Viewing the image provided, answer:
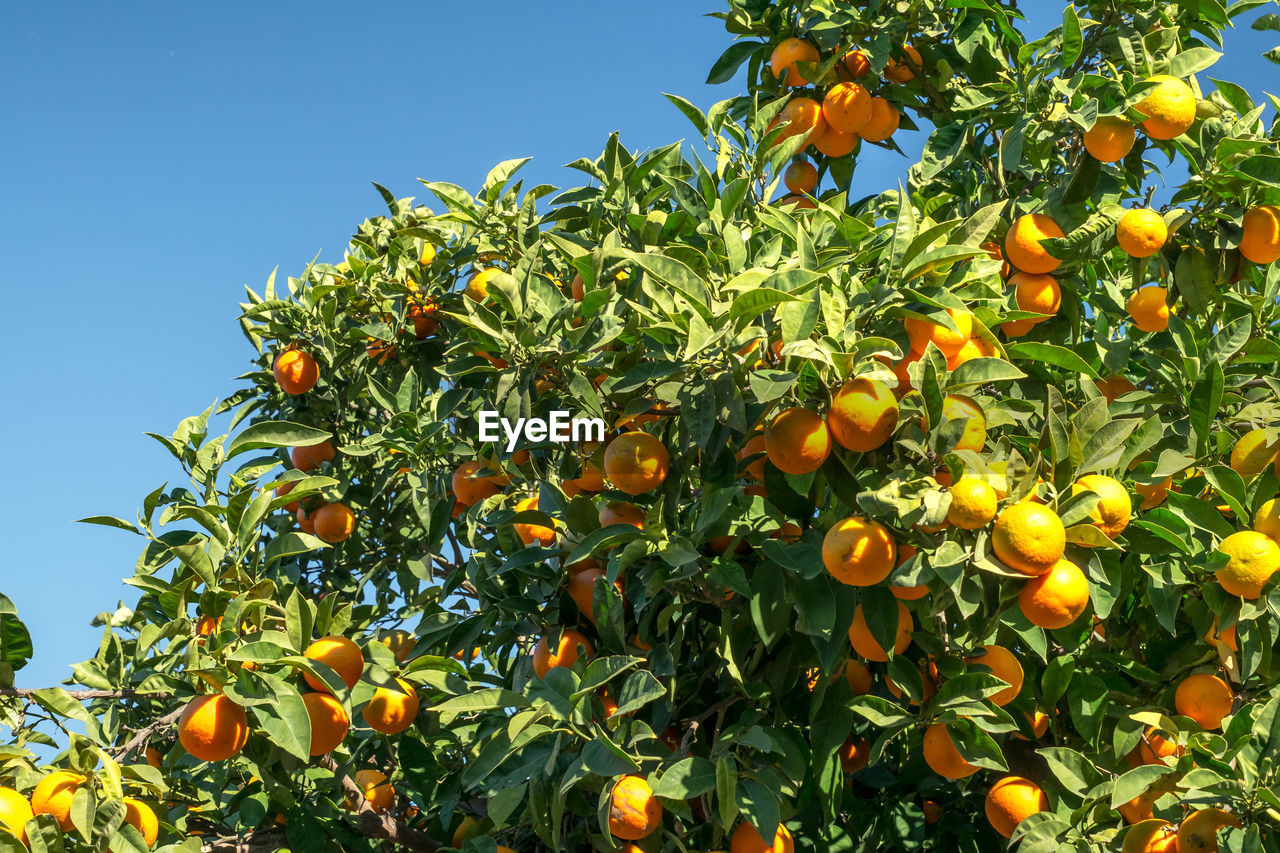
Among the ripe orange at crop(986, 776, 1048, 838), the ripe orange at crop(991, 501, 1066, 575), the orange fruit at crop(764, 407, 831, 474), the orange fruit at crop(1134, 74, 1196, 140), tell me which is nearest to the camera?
the ripe orange at crop(991, 501, 1066, 575)

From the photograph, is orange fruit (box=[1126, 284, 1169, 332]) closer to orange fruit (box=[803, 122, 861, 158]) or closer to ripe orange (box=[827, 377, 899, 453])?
orange fruit (box=[803, 122, 861, 158])

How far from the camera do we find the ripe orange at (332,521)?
386 cm

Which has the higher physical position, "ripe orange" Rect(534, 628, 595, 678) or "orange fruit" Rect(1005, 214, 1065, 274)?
"orange fruit" Rect(1005, 214, 1065, 274)

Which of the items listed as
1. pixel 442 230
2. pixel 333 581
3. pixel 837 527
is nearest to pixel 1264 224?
pixel 837 527

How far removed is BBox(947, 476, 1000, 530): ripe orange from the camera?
199cm

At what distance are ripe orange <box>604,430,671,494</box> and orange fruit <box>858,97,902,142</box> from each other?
172 centimetres

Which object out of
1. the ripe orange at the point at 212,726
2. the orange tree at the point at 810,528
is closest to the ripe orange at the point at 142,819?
the orange tree at the point at 810,528

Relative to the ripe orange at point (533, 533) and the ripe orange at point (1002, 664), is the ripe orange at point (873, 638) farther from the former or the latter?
the ripe orange at point (533, 533)

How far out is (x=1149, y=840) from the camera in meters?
2.29

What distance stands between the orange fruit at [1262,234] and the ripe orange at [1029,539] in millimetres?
1342

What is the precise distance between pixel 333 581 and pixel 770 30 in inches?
96.0

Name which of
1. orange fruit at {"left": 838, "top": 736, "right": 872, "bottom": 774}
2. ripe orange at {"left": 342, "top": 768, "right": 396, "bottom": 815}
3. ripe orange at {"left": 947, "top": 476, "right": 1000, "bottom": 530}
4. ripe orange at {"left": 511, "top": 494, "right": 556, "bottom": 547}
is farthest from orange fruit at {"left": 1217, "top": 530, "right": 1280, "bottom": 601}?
ripe orange at {"left": 342, "top": 768, "right": 396, "bottom": 815}

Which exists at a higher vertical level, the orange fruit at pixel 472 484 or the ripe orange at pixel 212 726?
the orange fruit at pixel 472 484

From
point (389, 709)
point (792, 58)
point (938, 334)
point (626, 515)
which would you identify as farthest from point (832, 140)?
point (389, 709)
